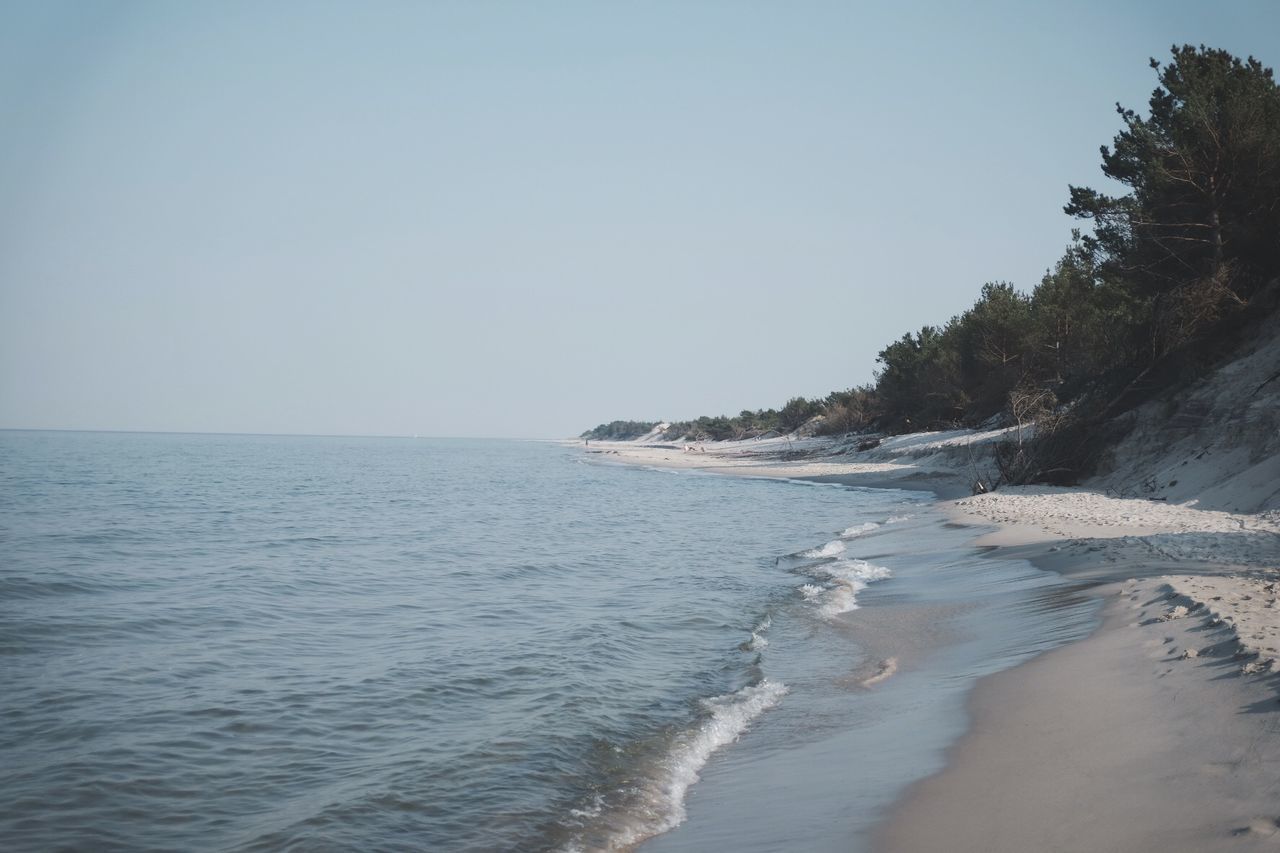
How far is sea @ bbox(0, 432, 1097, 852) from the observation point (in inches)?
214

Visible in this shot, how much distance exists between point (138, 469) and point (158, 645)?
53763 mm

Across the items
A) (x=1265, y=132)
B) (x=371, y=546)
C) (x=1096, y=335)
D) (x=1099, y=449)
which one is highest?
(x=1265, y=132)

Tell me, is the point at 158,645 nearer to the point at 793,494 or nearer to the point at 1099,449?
the point at 1099,449

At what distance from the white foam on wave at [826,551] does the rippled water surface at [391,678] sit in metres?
0.14

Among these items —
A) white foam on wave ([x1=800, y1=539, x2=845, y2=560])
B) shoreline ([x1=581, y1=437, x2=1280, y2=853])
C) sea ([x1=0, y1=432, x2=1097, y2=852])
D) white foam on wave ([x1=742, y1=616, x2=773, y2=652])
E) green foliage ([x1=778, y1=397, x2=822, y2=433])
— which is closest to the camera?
shoreline ([x1=581, y1=437, x2=1280, y2=853])

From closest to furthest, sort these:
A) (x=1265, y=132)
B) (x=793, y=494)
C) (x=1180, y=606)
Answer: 1. (x=1180, y=606)
2. (x=1265, y=132)
3. (x=793, y=494)

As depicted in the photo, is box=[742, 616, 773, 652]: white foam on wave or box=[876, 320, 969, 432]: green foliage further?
box=[876, 320, 969, 432]: green foliage

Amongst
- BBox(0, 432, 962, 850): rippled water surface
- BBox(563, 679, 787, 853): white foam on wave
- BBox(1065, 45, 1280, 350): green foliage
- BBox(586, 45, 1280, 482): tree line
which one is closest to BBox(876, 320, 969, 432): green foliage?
BBox(586, 45, 1280, 482): tree line

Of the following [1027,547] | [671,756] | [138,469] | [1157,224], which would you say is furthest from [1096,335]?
[138,469]

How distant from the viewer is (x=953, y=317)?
54.2 meters

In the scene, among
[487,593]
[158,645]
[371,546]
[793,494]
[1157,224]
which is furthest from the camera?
[793,494]

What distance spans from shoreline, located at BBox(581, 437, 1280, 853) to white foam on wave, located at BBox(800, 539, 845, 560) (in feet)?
25.0

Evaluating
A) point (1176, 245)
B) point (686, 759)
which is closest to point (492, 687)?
point (686, 759)

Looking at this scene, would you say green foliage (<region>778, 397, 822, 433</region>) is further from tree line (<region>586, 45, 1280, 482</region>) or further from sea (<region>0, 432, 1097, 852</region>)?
sea (<region>0, 432, 1097, 852</region>)
